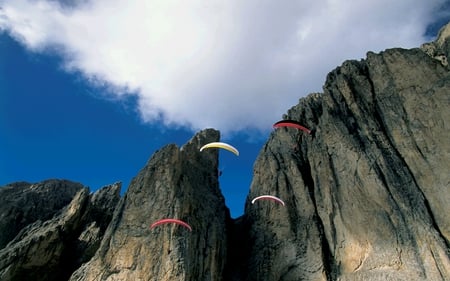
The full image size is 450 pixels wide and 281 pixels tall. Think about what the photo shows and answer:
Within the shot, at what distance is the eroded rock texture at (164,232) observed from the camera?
86.1 feet

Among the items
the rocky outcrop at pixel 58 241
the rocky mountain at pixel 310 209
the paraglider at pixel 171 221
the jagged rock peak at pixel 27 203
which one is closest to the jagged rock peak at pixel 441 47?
the rocky mountain at pixel 310 209

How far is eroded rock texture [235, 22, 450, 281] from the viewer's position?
24.9m

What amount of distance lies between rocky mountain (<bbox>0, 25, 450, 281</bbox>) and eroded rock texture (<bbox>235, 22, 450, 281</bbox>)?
10cm

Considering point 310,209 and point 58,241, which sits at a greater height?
point 310,209

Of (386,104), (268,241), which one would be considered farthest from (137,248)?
(386,104)

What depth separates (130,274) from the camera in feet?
85.8

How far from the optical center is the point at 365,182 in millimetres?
28500

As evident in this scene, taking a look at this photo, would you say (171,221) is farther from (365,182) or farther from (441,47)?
(441,47)

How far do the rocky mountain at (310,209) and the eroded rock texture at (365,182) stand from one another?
0.10m

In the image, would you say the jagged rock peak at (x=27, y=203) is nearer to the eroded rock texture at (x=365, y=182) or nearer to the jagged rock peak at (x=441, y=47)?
the eroded rock texture at (x=365, y=182)

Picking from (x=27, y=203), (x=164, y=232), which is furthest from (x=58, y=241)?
(x=164, y=232)

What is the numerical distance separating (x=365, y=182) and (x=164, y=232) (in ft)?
55.3

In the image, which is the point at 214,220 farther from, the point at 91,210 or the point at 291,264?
the point at 91,210

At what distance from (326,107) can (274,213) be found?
11.8 meters
